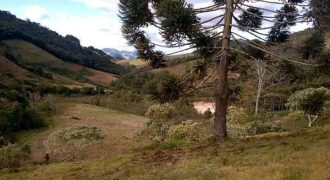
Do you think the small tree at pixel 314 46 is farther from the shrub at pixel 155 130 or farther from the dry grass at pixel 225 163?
the shrub at pixel 155 130

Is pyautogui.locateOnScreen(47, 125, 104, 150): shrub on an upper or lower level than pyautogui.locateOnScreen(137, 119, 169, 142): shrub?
lower

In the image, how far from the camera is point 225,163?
17.9 meters

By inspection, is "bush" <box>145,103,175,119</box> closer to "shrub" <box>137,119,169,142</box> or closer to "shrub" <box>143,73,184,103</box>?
"shrub" <box>137,119,169,142</box>

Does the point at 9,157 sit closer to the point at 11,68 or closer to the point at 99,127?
the point at 99,127

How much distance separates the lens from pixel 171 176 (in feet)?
53.4

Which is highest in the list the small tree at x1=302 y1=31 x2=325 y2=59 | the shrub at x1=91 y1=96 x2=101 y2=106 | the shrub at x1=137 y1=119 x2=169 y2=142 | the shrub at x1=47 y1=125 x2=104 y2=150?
the small tree at x1=302 y1=31 x2=325 y2=59

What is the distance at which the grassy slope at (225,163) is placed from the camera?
584 inches

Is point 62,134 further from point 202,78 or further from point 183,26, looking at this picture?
point 183,26

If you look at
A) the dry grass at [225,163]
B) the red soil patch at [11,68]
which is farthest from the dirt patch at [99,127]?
the red soil patch at [11,68]

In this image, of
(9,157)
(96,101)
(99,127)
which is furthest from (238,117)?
(96,101)

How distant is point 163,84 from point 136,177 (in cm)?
572

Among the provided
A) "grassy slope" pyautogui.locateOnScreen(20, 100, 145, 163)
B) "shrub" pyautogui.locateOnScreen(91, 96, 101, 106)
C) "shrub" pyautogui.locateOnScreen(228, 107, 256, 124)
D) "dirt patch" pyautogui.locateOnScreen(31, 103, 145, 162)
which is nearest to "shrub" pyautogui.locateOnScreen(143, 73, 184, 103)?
"grassy slope" pyautogui.locateOnScreen(20, 100, 145, 163)

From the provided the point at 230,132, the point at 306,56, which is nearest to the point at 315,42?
the point at 306,56

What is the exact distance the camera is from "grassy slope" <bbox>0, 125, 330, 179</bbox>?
14.8 meters
